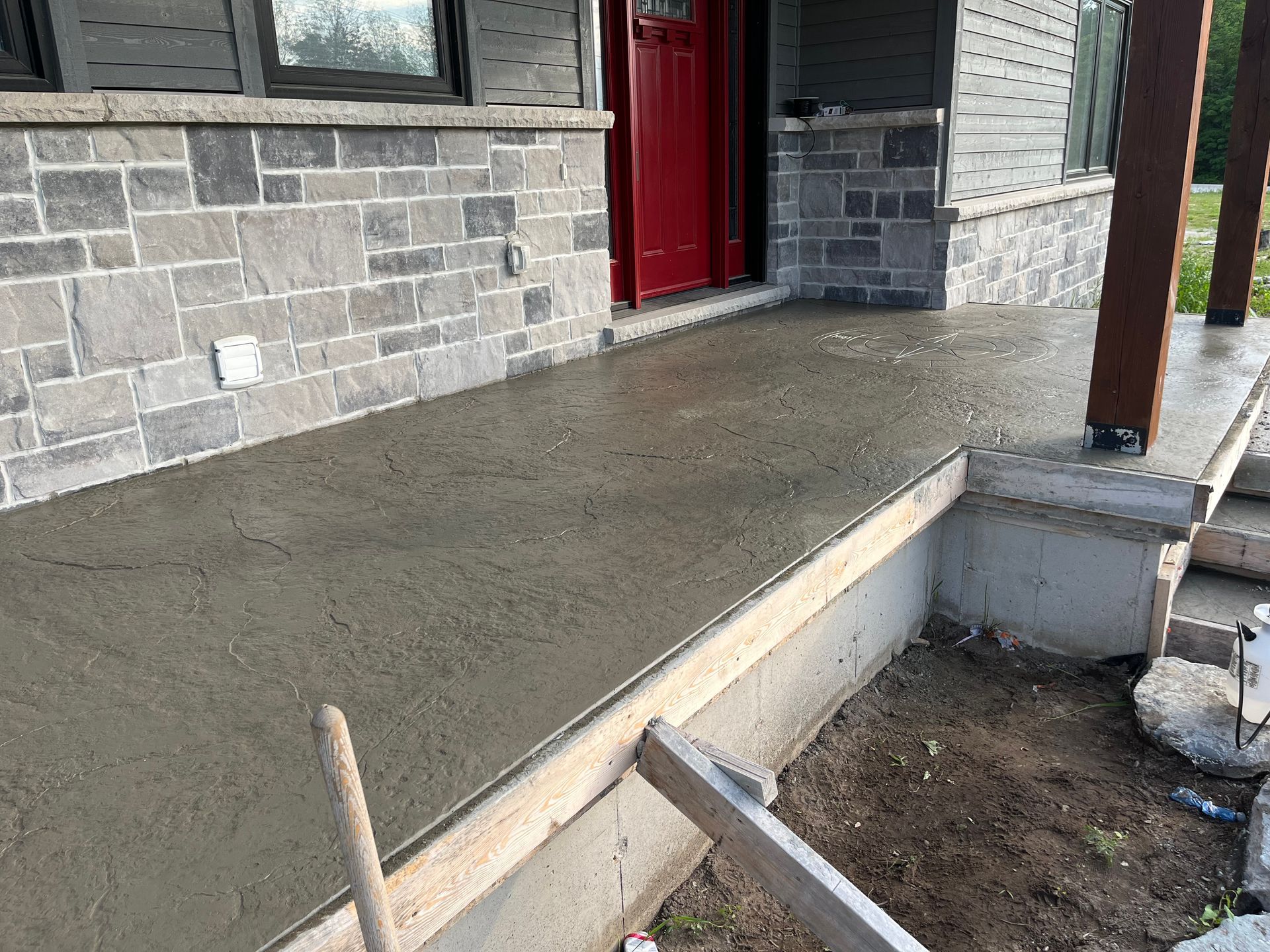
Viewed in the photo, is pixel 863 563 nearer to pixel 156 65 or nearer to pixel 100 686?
pixel 100 686

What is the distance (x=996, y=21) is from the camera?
6.83 metres

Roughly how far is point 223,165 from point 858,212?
4527mm

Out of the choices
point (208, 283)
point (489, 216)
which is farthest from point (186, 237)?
point (489, 216)

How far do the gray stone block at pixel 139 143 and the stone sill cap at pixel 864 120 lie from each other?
14.0 feet

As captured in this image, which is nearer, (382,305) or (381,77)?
(381,77)

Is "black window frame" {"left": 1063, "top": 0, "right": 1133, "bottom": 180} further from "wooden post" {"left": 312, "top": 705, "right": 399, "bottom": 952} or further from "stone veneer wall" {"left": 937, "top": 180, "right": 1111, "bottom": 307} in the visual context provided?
"wooden post" {"left": 312, "top": 705, "right": 399, "bottom": 952}

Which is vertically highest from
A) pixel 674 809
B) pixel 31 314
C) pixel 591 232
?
pixel 591 232

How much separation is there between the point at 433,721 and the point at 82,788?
63 centimetres

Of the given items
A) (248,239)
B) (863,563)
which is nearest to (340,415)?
(248,239)

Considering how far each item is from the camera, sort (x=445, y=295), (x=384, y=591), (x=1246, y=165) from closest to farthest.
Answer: (x=384, y=591)
(x=445, y=295)
(x=1246, y=165)

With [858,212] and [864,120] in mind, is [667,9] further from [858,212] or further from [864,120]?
[858,212]

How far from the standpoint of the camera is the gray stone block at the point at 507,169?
14.4 feet

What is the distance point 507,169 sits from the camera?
448 cm

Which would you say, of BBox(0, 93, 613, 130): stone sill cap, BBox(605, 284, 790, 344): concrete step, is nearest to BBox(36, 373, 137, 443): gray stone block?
BBox(0, 93, 613, 130): stone sill cap
